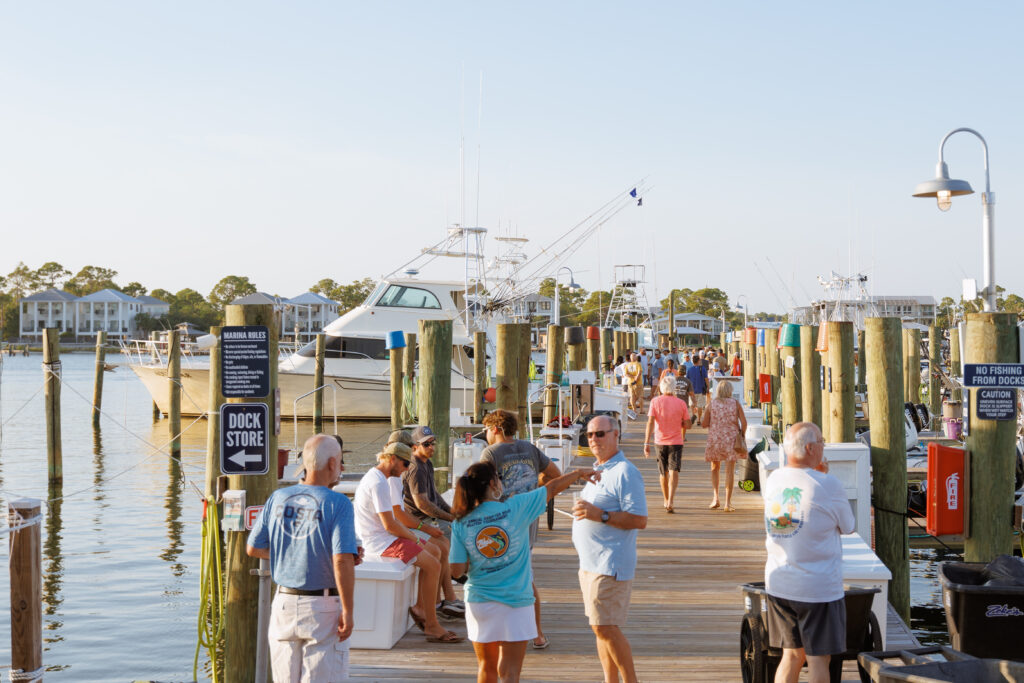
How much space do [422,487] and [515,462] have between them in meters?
0.86

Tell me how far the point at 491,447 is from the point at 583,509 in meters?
1.52

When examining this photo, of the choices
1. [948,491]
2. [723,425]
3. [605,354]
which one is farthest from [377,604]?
[605,354]

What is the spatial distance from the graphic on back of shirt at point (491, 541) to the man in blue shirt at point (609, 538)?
0.56 meters

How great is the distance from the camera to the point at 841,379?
8.91 metres

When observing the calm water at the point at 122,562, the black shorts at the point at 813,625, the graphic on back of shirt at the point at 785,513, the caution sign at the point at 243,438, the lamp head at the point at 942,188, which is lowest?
the calm water at the point at 122,562

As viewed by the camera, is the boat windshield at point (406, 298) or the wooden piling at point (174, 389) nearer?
the wooden piling at point (174, 389)

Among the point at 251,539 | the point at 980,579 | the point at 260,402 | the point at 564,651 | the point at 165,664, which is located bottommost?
the point at 165,664

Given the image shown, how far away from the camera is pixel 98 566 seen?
13172mm

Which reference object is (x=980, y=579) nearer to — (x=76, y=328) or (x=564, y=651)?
(x=564, y=651)

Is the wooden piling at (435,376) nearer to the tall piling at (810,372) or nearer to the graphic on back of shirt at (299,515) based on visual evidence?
the tall piling at (810,372)

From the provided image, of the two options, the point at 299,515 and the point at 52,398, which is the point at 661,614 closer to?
the point at 299,515

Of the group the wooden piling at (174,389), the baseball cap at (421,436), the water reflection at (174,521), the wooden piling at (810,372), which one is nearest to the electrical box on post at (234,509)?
the baseball cap at (421,436)

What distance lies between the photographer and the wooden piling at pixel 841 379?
29.0ft

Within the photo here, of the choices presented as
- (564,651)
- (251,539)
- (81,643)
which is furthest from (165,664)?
(251,539)
